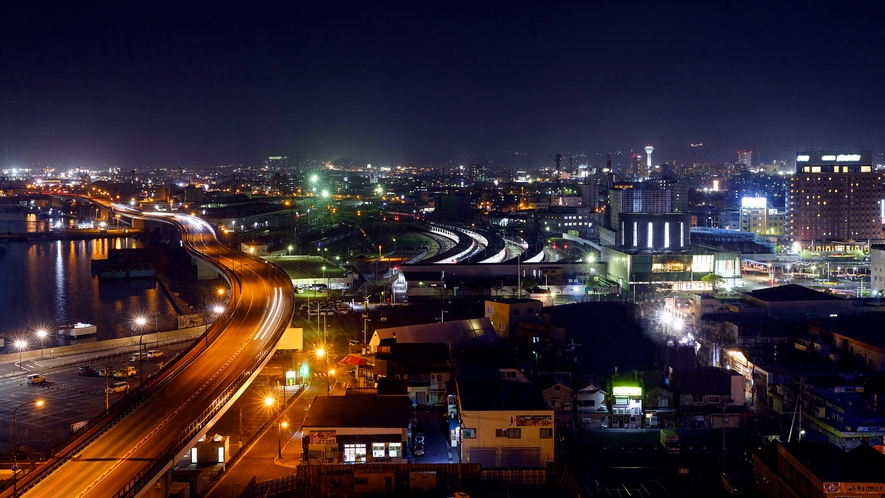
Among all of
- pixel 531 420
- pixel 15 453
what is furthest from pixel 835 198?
pixel 15 453

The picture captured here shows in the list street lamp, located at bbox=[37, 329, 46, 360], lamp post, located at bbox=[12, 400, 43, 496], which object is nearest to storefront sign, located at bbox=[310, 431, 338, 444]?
lamp post, located at bbox=[12, 400, 43, 496]

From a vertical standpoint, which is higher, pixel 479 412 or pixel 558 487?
pixel 479 412

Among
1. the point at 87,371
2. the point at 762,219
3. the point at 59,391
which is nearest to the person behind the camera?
the point at 59,391

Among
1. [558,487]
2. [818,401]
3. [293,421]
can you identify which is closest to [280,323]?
A: [293,421]

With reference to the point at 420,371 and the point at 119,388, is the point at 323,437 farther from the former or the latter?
the point at 119,388

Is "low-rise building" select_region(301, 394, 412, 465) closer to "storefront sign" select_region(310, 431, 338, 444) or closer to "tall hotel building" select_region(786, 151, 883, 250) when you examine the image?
"storefront sign" select_region(310, 431, 338, 444)

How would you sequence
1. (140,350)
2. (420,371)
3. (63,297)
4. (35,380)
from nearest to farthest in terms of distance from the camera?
(420,371) → (35,380) → (140,350) → (63,297)

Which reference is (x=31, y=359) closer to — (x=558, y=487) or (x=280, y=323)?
(x=280, y=323)

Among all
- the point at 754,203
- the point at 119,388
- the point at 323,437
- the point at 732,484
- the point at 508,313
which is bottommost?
the point at 732,484
